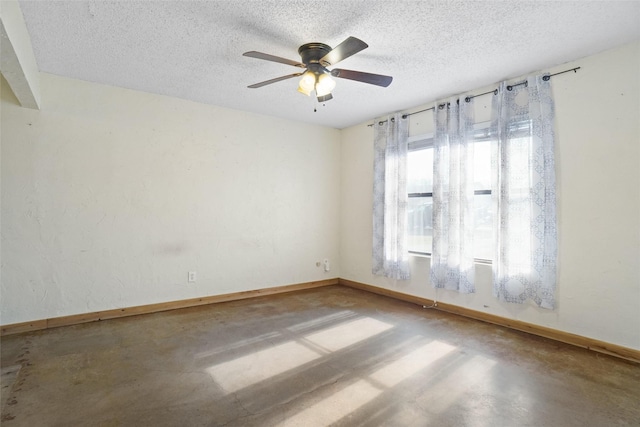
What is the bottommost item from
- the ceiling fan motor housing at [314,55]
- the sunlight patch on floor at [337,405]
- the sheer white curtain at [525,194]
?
the sunlight patch on floor at [337,405]

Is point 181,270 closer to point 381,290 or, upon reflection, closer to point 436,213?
point 381,290

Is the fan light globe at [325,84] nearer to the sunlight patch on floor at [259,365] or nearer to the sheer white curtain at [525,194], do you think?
the sheer white curtain at [525,194]

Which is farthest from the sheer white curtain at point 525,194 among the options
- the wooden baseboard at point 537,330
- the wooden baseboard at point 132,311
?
the wooden baseboard at point 132,311

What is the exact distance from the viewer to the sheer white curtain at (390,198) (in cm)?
432

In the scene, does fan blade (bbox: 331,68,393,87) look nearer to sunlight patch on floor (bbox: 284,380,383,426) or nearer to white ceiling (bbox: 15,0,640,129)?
white ceiling (bbox: 15,0,640,129)

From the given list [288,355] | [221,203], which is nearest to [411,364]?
[288,355]

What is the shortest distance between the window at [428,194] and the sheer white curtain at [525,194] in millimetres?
183

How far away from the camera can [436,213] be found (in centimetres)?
388

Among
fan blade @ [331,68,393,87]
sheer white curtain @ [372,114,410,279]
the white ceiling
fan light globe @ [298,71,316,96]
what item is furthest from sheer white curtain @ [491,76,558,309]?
fan light globe @ [298,71,316,96]

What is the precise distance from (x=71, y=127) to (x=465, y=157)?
439cm

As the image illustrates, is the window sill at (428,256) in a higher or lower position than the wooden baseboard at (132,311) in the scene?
higher

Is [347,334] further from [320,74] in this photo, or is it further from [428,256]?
[320,74]

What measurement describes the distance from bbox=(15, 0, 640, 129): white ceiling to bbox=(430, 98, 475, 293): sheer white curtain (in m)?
0.39

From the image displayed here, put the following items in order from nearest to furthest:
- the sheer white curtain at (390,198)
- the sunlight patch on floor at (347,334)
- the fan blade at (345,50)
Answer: the fan blade at (345,50)
the sunlight patch on floor at (347,334)
the sheer white curtain at (390,198)
